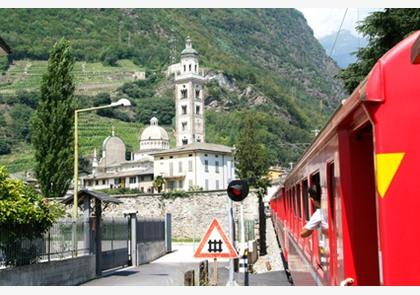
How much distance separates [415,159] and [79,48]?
17025cm

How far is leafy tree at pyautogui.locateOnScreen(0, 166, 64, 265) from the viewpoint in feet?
41.3

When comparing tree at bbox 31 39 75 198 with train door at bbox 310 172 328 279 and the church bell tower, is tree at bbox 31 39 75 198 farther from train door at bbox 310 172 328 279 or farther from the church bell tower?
the church bell tower

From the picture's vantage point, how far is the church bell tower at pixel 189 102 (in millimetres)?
120713

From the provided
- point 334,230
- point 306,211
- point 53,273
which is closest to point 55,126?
point 53,273

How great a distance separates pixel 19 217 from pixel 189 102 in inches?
4279

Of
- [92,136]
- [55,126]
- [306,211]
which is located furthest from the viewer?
[92,136]

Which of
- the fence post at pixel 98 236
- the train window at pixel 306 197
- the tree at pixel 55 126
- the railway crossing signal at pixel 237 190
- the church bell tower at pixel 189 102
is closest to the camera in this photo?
the railway crossing signal at pixel 237 190

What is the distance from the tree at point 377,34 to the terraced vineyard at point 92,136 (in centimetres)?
9222

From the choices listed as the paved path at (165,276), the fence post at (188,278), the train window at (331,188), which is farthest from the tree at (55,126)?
the train window at (331,188)

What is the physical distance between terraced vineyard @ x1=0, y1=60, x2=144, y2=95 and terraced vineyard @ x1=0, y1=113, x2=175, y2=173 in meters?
13.7

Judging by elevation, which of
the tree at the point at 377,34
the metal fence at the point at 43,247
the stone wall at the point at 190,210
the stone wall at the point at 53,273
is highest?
the tree at the point at 377,34

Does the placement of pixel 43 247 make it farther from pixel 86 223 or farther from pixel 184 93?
pixel 184 93

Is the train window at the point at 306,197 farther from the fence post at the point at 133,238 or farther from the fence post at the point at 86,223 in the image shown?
the fence post at the point at 133,238

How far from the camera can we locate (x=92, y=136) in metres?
136
